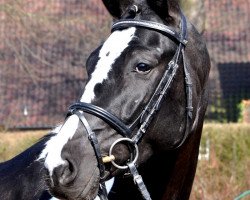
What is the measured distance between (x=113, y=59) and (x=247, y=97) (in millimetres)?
18468

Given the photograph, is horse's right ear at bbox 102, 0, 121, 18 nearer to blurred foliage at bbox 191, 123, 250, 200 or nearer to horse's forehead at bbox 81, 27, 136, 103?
horse's forehead at bbox 81, 27, 136, 103

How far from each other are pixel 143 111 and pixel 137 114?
0.12 feet

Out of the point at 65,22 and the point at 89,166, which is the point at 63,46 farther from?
the point at 89,166

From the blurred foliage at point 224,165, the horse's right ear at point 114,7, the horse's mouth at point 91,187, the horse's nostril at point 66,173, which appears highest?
the horse's right ear at point 114,7

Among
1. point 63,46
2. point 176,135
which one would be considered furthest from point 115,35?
point 63,46

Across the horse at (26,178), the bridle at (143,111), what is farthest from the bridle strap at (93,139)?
the horse at (26,178)

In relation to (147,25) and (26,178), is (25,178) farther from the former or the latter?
(147,25)

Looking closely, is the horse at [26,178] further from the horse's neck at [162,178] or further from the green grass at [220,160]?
the green grass at [220,160]

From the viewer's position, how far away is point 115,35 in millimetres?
4004

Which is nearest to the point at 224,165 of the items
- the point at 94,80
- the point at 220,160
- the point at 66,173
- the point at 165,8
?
the point at 220,160

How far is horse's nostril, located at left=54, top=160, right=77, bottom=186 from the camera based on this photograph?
3.54 meters

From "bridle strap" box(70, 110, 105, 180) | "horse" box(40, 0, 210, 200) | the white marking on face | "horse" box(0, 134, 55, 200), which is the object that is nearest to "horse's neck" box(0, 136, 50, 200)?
"horse" box(0, 134, 55, 200)

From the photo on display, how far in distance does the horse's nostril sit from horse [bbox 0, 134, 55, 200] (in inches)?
31.4

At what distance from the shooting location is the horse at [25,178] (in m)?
4.45
